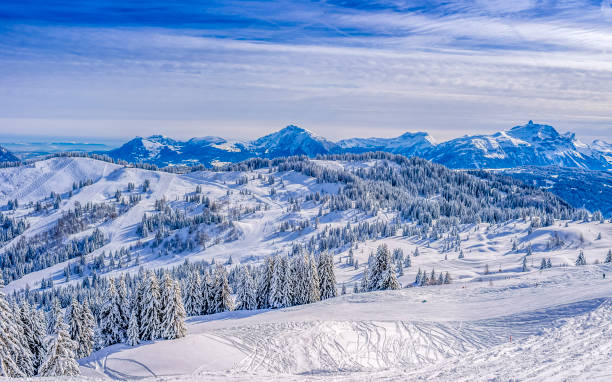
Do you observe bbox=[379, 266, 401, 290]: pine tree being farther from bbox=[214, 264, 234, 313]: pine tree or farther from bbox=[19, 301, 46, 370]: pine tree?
bbox=[19, 301, 46, 370]: pine tree

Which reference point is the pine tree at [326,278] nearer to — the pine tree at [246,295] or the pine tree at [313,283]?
the pine tree at [313,283]

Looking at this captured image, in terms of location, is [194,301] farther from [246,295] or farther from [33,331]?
[33,331]

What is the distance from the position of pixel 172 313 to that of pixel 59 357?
11.4 m

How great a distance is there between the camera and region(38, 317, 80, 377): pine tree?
33659mm

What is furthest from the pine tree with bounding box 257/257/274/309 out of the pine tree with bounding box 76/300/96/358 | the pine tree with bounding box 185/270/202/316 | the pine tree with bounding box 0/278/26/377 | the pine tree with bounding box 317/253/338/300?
the pine tree with bounding box 0/278/26/377

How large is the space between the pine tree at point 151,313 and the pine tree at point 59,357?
944 centimetres

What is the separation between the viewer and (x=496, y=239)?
615 ft

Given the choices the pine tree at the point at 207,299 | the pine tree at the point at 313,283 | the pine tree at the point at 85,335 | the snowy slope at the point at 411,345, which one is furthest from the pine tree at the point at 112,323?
the pine tree at the point at 313,283

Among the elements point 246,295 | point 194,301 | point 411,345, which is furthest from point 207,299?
point 411,345

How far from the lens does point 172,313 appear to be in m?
43.3

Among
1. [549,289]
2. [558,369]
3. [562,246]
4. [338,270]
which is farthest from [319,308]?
[562,246]

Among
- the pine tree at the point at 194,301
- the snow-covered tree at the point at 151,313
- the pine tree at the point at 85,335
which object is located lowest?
the pine tree at the point at 194,301

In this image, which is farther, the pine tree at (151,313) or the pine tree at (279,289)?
the pine tree at (279,289)

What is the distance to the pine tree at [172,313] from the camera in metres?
42.6
